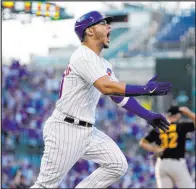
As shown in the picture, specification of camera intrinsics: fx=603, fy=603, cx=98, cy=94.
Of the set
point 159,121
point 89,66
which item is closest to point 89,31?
point 89,66

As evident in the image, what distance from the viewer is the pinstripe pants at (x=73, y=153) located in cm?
533

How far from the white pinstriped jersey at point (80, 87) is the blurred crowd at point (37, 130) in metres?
10.4

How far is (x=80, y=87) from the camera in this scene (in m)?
5.36

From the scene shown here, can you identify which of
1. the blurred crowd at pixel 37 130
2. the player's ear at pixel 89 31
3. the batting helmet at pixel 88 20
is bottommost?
the blurred crowd at pixel 37 130

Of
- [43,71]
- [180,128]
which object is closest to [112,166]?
[180,128]

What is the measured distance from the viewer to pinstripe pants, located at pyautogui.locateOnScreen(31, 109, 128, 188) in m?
5.33

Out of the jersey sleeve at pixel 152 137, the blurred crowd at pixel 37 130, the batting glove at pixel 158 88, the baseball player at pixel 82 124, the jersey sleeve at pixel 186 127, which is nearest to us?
the batting glove at pixel 158 88

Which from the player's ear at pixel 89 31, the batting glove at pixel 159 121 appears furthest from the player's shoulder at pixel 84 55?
the batting glove at pixel 159 121

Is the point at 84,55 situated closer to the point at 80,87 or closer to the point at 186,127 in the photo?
the point at 80,87

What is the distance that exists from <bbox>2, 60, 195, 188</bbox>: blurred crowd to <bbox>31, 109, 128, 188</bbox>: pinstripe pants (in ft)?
33.5

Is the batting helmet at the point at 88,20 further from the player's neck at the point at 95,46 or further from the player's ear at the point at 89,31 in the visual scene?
the player's neck at the point at 95,46

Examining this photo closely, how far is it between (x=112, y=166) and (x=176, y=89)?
49.2 feet

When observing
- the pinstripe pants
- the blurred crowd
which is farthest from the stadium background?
the pinstripe pants

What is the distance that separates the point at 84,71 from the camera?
5.18 metres
